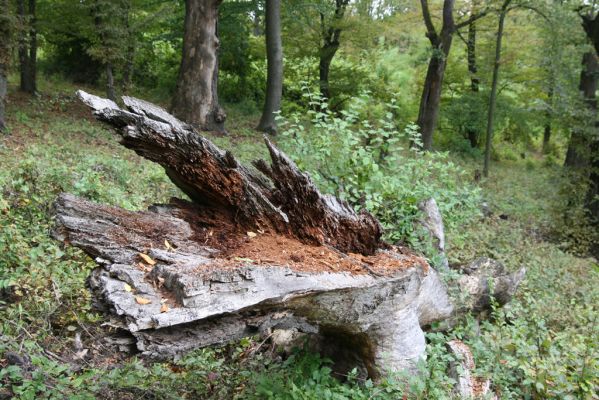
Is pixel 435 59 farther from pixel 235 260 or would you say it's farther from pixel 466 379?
pixel 235 260

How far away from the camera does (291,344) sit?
4387 millimetres

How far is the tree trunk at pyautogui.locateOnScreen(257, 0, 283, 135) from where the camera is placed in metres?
15.0

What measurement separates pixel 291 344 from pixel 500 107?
802 inches

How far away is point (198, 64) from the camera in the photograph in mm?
13078

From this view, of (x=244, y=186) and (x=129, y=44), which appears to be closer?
(x=244, y=186)

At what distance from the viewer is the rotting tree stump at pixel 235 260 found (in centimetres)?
257

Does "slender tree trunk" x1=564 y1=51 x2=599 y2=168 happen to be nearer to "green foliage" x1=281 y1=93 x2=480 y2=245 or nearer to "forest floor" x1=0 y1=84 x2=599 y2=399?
"forest floor" x1=0 y1=84 x2=599 y2=399

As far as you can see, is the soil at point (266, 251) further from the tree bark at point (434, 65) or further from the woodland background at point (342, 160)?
the tree bark at point (434, 65)

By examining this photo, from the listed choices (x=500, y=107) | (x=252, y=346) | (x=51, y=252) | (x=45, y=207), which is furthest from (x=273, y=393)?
(x=500, y=107)

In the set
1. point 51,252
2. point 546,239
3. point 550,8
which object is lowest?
point 546,239

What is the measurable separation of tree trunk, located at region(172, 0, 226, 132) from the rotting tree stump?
1002cm

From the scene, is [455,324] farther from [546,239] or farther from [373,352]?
[546,239]

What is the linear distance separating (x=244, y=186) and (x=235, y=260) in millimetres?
683

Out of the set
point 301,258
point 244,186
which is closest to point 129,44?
point 244,186
